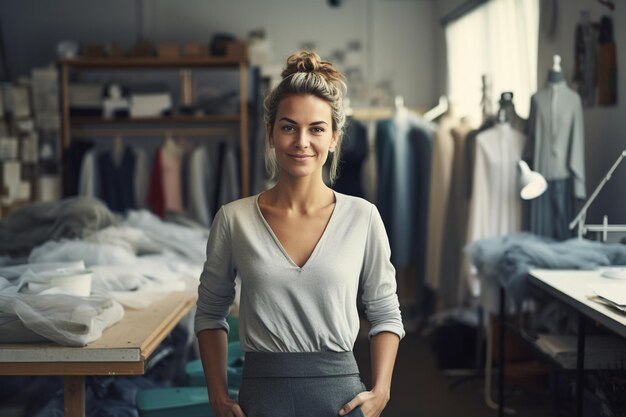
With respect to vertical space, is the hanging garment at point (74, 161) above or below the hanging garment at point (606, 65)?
below

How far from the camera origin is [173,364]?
3186 mm

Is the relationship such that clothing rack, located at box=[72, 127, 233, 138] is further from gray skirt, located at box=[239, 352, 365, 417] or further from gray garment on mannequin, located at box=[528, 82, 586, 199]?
gray skirt, located at box=[239, 352, 365, 417]

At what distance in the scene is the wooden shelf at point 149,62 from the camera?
6023 mm

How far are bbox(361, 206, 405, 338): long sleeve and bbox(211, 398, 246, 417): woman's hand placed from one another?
0.34 meters

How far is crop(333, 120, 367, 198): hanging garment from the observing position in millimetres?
5504

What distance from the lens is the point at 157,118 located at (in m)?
6.16

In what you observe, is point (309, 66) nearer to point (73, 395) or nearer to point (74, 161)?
point (73, 395)

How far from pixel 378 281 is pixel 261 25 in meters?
5.37

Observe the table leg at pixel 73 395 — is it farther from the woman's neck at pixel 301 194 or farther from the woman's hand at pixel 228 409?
the woman's neck at pixel 301 194

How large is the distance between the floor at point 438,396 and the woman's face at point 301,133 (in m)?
2.34

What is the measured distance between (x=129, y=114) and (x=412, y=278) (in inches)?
102

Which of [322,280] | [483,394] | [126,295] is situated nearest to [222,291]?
[322,280]

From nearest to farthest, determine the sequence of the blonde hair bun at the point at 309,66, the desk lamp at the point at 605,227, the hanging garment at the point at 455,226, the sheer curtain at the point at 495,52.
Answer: the blonde hair bun at the point at 309,66 → the desk lamp at the point at 605,227 → the sheer curtain at the point at 495,52 → the hanging garment at the point at 455,226

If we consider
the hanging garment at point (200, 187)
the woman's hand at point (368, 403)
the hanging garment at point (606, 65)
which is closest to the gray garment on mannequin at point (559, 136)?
the hanging garment at point (606, 65)
